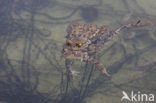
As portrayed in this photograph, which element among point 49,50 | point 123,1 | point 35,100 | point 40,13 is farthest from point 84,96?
point 123,1

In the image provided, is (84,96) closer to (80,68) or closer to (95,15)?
(80,68)

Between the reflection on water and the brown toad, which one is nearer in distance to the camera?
the brown toad

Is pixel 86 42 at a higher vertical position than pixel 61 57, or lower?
higher

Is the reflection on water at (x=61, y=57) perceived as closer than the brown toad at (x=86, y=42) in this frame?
No

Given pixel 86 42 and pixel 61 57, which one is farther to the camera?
pixel 61 57
